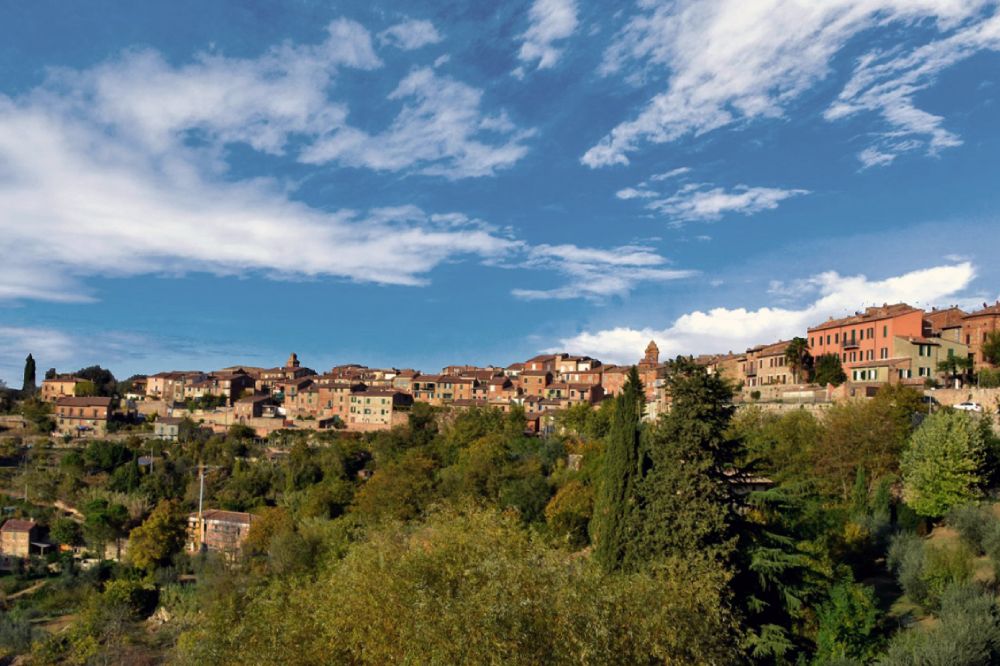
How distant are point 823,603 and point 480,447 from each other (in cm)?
3297

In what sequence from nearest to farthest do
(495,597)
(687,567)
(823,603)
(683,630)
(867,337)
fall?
(495,597) → (683,630) → (687,567) → (823,603) → (867,337)

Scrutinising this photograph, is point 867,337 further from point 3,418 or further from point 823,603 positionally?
point 3,418

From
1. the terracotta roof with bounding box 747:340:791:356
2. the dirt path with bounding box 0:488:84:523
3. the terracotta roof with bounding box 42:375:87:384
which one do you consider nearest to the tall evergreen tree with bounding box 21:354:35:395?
the terracotta roof with bounding box 42:375:87:384

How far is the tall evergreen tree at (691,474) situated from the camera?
20.5 m

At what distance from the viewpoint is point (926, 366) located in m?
45.3

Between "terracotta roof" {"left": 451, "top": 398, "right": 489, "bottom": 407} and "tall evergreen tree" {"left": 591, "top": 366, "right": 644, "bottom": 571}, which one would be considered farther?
"terracotta roof" {"left": 451, "top": 398, "right": 489, "bottom": 407}

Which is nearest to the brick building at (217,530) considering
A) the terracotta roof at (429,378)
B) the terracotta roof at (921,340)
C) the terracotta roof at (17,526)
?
the terracotta roof at (17,526)

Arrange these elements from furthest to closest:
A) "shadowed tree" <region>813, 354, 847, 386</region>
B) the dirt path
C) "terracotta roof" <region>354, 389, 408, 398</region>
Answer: "terracotta roof" <region>354, 389, 408, 398</region> → the dirt path → "shadowed tree" <region>813, 354, 847, 386</region>

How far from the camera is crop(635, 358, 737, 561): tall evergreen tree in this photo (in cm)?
2047

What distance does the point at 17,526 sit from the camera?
178 feet

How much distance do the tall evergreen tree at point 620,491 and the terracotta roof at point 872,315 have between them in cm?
2631

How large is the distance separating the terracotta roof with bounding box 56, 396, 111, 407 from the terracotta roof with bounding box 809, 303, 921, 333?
75.2 metres

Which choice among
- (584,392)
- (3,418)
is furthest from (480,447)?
(3,418)

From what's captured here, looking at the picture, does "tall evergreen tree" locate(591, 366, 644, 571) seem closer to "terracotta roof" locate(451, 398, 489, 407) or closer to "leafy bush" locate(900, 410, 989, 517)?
"leafy bush" locate(900, 410, 989, 517)
